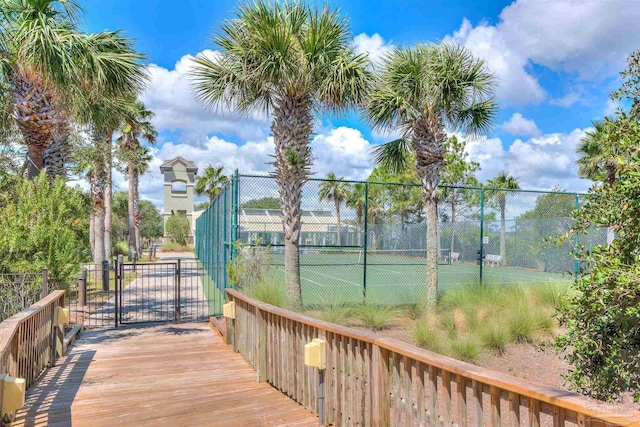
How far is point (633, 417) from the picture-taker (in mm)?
1554

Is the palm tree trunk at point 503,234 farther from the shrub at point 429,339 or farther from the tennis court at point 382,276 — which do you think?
the shrub at point 429,339

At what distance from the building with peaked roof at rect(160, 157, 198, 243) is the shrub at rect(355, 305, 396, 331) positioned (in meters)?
36.4

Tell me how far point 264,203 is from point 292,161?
127 cm

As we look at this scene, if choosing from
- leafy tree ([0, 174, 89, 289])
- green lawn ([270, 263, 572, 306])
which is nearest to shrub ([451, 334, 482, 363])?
green lawn ([270, 263, 572, 306])

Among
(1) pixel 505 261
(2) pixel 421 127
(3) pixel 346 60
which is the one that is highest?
(3) pixel 346 60

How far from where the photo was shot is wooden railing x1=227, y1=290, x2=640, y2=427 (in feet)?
6.06

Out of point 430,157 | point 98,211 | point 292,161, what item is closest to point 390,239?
point 430,157

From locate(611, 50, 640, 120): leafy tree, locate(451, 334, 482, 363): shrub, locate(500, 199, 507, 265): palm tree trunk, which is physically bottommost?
locate(451, 334, 482, 363): shrub

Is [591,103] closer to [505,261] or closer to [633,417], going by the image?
[633,417]

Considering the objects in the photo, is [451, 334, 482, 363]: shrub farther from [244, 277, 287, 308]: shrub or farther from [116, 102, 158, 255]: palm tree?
[116, 102, 158, 255]: palm tree

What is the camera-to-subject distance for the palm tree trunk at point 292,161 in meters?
8.15

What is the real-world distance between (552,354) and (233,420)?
5693 mm

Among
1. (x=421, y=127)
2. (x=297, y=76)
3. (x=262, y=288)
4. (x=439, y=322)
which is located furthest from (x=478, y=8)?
(x=262, y=288)

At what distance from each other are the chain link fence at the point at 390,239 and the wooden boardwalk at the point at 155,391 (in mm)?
2123
